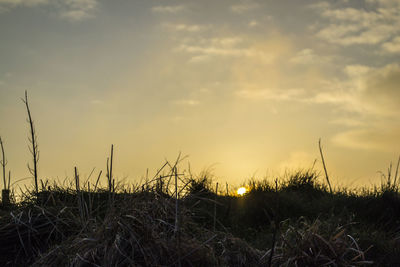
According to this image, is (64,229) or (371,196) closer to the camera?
(64,229)

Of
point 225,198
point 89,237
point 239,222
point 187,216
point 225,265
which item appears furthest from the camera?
point 225,198

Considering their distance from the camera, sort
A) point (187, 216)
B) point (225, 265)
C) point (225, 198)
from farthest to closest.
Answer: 1. point (225, 198)
2. point (187, 216)
3. point (225, 265)

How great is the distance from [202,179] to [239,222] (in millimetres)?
2019

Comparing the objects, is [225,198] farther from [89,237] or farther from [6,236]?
[89,237]

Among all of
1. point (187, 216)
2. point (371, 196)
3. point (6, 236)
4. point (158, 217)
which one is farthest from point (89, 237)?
point (371, 196)

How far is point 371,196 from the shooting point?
898 cm

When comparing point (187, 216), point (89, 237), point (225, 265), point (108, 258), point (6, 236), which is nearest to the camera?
point (108, 258)

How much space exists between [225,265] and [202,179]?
5.23 m

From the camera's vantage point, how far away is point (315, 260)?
3.97 metres

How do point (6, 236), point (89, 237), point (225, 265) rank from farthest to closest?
point (6, 236) < point (225, 265) < point (89, 237)

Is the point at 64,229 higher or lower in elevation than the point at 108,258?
higher

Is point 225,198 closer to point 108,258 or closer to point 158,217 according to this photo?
point 158,217

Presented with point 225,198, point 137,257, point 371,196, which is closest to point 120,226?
point 137,257

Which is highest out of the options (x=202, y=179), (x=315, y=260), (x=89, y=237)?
(x=202, y=179)
